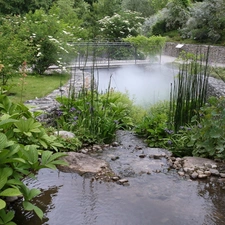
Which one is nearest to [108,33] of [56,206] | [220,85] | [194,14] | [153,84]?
[194,14]

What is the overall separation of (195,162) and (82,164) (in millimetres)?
1122

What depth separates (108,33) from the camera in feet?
54.6

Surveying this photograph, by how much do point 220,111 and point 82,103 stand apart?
6.21ft

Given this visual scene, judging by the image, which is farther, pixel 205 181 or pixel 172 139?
pixel 172 139

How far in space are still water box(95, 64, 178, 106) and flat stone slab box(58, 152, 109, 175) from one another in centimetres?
275

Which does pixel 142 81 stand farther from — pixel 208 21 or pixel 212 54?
pixel 208 21

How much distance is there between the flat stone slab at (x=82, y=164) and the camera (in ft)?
11.0

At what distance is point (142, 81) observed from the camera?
9.71 metres

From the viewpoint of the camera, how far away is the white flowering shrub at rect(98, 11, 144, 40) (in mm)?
16250

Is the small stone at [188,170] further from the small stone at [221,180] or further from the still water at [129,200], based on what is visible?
the small stone at [221,180]

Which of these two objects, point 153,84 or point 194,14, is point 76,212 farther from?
point 194,14

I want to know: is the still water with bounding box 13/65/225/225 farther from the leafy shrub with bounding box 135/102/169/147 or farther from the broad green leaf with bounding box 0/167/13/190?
the leafy shrub with bounding box 135/102/169/147

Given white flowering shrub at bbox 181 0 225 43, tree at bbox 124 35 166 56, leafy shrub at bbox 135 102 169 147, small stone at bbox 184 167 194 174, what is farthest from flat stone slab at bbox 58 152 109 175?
white flowering shrub at bbox 181 0 225 43

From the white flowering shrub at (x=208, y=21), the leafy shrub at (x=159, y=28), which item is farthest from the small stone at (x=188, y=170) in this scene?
the leafy shrub at (x=159, y=28)
